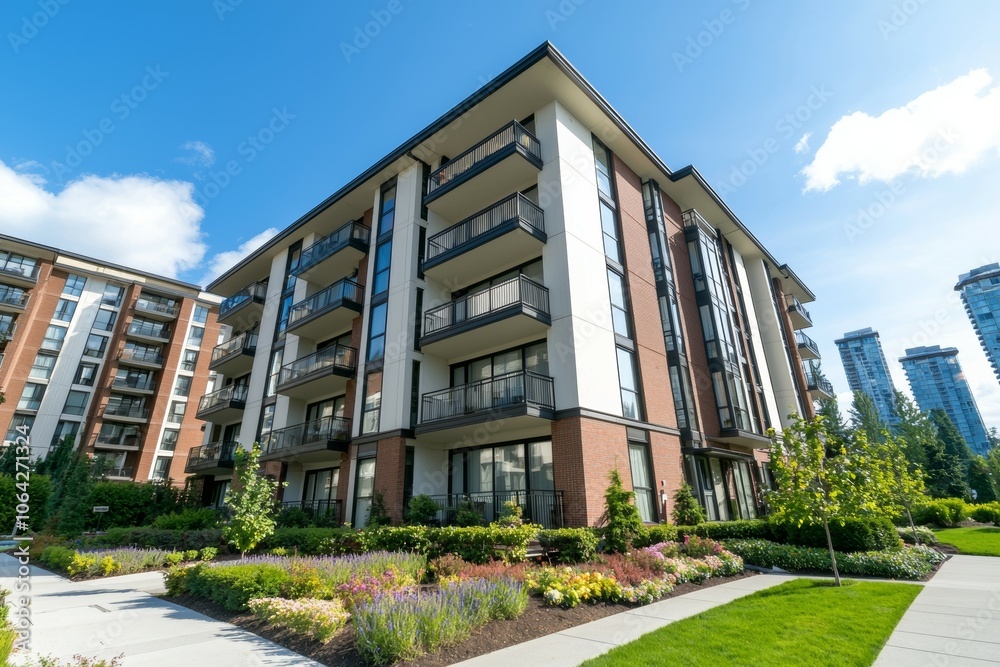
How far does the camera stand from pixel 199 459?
2675cm

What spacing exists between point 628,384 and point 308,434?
560 inches

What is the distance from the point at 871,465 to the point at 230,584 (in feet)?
45.0

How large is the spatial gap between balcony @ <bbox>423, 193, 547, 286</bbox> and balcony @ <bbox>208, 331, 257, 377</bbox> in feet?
49.1

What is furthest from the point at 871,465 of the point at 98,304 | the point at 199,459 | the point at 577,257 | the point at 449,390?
the point at 98,304

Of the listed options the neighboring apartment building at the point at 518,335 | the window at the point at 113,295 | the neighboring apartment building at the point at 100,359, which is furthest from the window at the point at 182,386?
the neighboring apartment building at the point at 518,335

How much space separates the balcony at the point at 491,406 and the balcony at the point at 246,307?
17904mm

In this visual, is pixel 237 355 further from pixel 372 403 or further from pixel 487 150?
pixel 487 150

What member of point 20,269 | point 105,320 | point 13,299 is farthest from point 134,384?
point 20,269

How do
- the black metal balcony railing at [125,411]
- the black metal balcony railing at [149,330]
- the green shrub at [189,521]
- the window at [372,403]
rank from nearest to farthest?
the window at [372,403]
the green shrub at [189,521]
the black metal balcony railing at [125,411]
the black metal balcony railing at [149,330]

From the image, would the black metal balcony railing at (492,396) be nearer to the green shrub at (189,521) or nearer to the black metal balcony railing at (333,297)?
the black metal balcony railing at (333,297)

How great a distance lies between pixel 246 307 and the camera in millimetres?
29391

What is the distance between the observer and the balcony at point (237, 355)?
27453mm

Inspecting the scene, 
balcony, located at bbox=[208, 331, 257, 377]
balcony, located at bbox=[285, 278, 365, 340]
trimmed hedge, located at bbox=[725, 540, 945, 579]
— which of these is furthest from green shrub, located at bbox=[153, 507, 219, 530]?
trimmed hedge, located at bbox=[725, 540, 945, 579]

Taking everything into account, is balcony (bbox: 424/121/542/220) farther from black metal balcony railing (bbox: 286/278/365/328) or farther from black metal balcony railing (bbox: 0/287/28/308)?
black metal balcony railing (bbox: 0/287/28/308)
